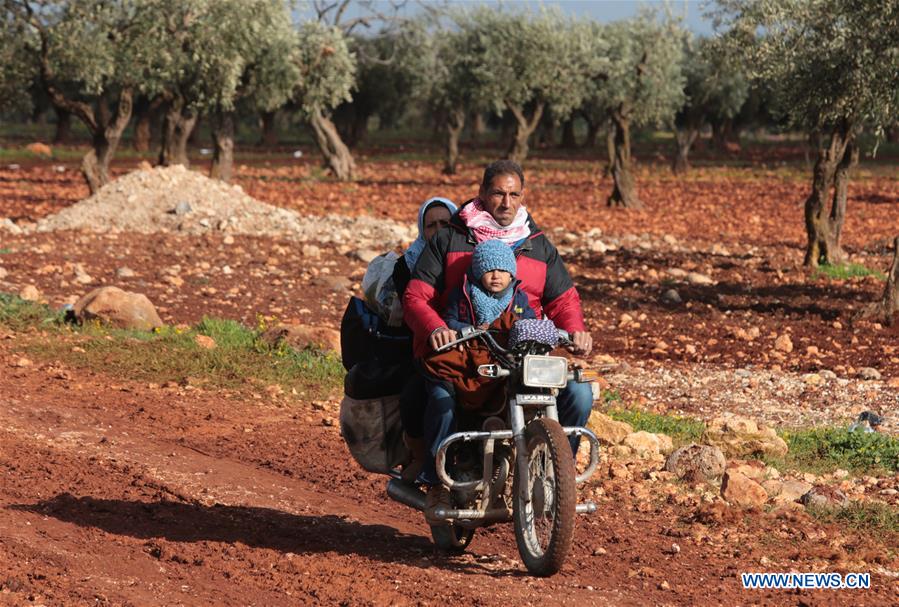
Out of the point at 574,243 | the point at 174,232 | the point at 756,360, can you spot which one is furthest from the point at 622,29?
the point at 756,360

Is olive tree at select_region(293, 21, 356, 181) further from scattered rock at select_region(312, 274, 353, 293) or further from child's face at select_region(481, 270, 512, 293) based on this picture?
child's face at select_region(481, 270, 512, 293)

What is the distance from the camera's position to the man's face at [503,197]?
5984 mm

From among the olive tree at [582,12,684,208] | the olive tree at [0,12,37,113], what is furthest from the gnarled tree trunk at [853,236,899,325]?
the olive tree at [582,12,684,208]

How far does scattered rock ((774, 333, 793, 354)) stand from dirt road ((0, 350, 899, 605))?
19.5 ft

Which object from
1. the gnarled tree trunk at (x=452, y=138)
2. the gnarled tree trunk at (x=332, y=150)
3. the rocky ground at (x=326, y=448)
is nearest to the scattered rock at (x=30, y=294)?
the rocky ground at (x=326, y=448)

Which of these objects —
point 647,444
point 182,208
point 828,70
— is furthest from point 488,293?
point 182,208

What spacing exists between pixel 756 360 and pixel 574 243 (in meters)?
10.4

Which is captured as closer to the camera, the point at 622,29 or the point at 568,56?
the point at 568,56

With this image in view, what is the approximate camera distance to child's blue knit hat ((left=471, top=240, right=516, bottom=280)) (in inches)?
227

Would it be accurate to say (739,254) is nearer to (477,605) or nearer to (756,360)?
(756,360)

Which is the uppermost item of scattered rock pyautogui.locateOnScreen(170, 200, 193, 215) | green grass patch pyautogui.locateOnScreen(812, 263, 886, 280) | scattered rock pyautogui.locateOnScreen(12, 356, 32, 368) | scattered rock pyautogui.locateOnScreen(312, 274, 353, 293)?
scattered rock pyautogui.locateOnScreen(170, 200, 193, 215)

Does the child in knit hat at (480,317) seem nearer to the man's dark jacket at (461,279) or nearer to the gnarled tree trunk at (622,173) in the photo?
the man's dark jacket at (461,279)

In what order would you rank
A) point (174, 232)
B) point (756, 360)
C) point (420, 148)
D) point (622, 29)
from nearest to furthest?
1. point (756, 360)
2. point (174, 232)
3. point (622, 29)
4. point (420, 148)

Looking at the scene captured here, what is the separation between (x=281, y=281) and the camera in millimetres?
16906
